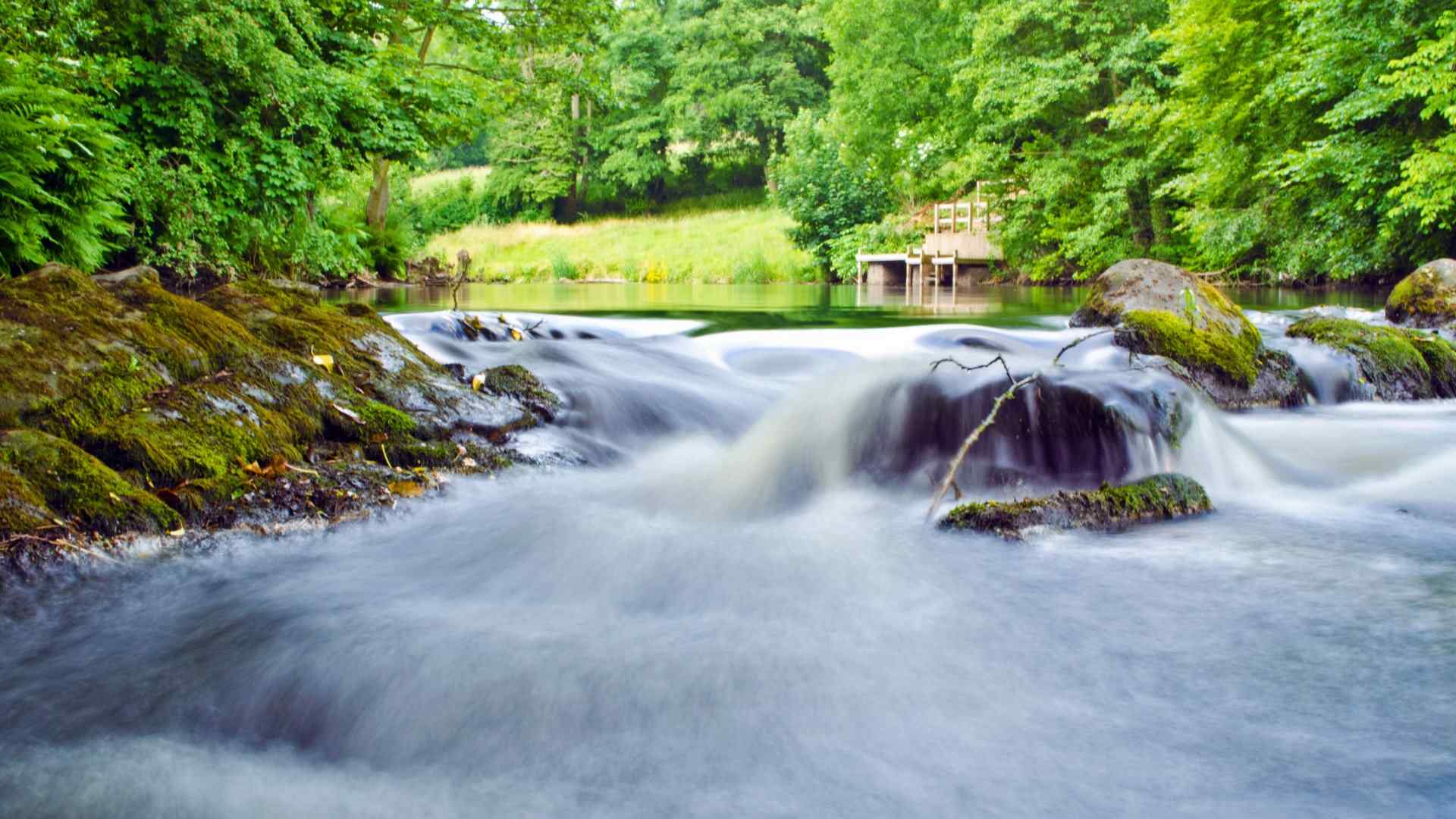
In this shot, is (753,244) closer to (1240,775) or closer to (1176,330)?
(1176,330)

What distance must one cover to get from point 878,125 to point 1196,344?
74.2 feet

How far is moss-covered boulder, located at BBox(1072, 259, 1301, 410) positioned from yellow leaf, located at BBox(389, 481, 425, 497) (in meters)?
4.87

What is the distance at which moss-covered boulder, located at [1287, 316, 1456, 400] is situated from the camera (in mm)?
7207

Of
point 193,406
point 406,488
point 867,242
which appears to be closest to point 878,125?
point 867,242

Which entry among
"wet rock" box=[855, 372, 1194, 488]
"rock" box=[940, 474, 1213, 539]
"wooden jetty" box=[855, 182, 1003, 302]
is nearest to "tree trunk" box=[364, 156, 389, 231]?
"wooden jetty" box=[855, 182, 1003, 302]

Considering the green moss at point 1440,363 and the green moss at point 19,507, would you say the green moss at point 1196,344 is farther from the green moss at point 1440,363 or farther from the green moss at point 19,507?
the green moss at point 19,507

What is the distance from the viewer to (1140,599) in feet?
10.4

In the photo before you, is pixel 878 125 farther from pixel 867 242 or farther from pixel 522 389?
pixel 522 389

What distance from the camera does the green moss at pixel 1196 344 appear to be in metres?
6.84

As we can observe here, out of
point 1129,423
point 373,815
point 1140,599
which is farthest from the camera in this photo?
point 1129,423

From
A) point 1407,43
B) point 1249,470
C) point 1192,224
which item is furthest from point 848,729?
point 1192,224

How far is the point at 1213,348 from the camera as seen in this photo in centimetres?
692

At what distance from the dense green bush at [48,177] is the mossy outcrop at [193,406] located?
4.52 feet

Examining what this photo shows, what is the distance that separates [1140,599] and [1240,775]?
3.60 ft
